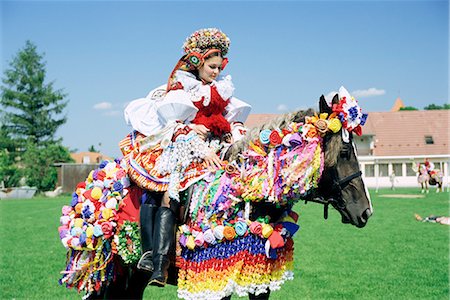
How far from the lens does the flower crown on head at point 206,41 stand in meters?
4.05

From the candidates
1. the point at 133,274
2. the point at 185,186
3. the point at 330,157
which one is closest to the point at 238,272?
the point at 185,186

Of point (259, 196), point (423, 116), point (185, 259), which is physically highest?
point (423, 116)

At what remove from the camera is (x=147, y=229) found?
3912 mm

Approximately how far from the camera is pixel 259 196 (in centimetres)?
357

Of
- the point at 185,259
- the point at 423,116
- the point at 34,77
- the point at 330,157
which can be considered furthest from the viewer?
the point at 34,77

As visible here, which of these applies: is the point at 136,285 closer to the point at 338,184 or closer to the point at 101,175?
the point at 101,175

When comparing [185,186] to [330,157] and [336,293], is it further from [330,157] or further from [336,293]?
[336,293]

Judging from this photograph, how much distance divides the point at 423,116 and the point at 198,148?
48199mm

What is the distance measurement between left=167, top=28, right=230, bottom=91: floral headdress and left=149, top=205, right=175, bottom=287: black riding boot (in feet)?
3.15

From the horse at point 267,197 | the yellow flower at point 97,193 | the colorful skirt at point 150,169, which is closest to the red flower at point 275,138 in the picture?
the horse at point 267,197

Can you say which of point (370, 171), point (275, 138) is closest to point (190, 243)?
point (275, 138)

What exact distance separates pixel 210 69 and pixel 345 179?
131cm

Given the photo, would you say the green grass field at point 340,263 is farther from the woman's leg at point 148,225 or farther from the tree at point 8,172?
the tree at point 8,172

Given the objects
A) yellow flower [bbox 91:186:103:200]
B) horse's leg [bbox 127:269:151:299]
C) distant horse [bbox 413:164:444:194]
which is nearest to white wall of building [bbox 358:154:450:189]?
distant horse [bbox 413:164:444:194]
